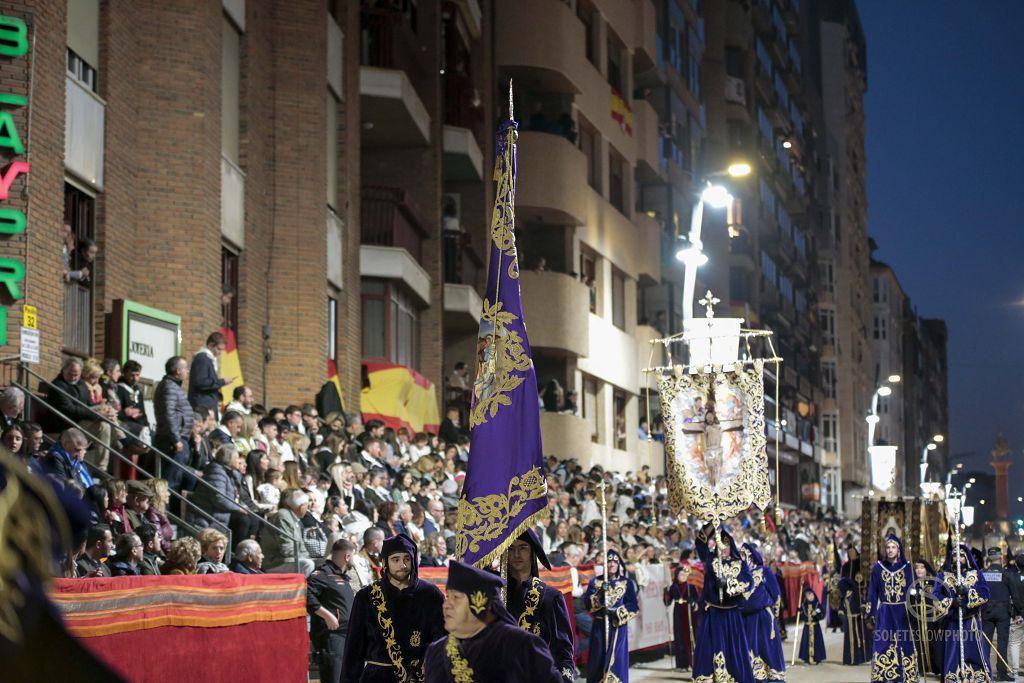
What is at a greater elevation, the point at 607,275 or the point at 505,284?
the point at 607,275

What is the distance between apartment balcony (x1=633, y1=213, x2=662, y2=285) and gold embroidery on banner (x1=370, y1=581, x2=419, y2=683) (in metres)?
38.6

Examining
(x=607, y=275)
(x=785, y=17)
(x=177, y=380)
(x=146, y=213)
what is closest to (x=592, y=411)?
(x=607, y=275)

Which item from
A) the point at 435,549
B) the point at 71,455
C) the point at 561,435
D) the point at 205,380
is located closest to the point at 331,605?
the point at 71,455

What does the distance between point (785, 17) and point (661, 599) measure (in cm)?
6270

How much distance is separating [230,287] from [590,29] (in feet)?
72.3

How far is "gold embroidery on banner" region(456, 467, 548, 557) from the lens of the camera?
9211 millimetres

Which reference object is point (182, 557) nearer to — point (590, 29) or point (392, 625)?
point (392, 625)

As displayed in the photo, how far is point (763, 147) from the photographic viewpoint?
71.8 m

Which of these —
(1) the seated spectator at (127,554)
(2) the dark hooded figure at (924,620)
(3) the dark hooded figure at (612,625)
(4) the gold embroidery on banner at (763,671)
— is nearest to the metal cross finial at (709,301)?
(3) the dark hooded figure at (612,625)

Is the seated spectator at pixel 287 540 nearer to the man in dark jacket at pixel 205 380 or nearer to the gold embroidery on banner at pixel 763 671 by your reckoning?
the man in dark jacket at pixel 205 380

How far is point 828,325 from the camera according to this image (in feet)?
314

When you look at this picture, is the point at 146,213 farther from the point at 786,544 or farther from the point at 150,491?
the point at 786,544

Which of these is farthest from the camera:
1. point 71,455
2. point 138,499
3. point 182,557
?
point 138,499

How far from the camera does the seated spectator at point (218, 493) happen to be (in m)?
14.7
